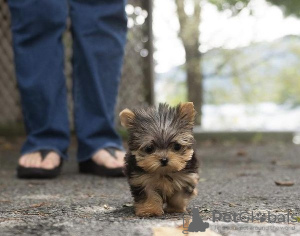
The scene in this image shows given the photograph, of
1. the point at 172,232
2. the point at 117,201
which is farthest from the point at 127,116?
the point at 172,232

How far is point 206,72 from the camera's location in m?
11.4

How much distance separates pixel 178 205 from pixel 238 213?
27 centimetres

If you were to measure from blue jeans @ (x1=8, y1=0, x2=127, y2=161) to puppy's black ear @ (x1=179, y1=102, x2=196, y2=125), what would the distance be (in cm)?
141

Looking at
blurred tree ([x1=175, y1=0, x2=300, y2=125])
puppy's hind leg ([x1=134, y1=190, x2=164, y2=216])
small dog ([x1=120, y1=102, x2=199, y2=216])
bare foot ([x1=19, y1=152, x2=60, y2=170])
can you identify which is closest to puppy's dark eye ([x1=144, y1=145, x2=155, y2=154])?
small dog ([x1=120, y1=102, x2=199, y2=216])

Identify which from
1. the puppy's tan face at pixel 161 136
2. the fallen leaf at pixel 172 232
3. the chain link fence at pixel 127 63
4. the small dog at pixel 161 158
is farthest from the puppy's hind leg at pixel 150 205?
the chain link fence at pixel 127 63

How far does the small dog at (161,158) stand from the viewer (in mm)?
2186

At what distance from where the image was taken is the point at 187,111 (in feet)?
7.72

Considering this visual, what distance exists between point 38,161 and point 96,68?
2.52ft

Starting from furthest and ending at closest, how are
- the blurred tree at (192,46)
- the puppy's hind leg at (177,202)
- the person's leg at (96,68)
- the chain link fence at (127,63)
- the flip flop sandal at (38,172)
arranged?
the blurred tree at (192,46), the chain link fence at (127,63), the person's leg at (96,68), the flip flop sandal at (38,172), the puppy's hind leg at (177,202)

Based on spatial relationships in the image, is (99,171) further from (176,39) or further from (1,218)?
(176,39)

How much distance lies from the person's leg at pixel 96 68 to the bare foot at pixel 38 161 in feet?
0.91

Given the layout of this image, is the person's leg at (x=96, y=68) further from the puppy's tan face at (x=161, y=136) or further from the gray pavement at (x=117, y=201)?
the puppy's tan face at (x=161, y=136)

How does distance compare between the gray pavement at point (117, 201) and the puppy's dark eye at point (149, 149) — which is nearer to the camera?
the gray pavement at point (117, 201)

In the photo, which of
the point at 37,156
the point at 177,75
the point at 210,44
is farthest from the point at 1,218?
the point at 177,75
